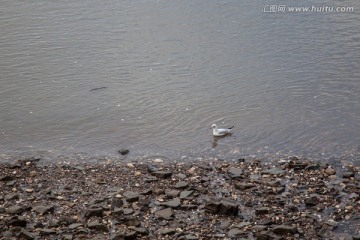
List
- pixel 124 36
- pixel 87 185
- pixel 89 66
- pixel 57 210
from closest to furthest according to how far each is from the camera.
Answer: pixel 57 210, pixel 87 185, pixel 89 66, pixel 124 36

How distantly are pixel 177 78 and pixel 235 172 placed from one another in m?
3.71

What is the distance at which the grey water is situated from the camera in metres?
9.90

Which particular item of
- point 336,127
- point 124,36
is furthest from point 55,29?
point 336,127

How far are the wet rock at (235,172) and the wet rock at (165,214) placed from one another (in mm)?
1326

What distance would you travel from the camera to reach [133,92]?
11.4m

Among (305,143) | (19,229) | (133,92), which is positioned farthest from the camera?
(133,92)

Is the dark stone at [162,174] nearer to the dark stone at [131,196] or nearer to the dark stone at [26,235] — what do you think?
the dark stone at [131,196]

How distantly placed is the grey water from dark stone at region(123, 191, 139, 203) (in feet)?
5.15

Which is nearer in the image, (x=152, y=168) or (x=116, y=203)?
(x=116, y=203)

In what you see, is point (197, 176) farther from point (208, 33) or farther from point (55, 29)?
point (55, 29)

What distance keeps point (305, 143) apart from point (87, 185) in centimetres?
358

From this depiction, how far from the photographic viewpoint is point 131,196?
25.9ft

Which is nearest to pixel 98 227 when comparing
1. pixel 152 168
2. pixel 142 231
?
pixel 142 231

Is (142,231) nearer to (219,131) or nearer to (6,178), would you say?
(6,178)
